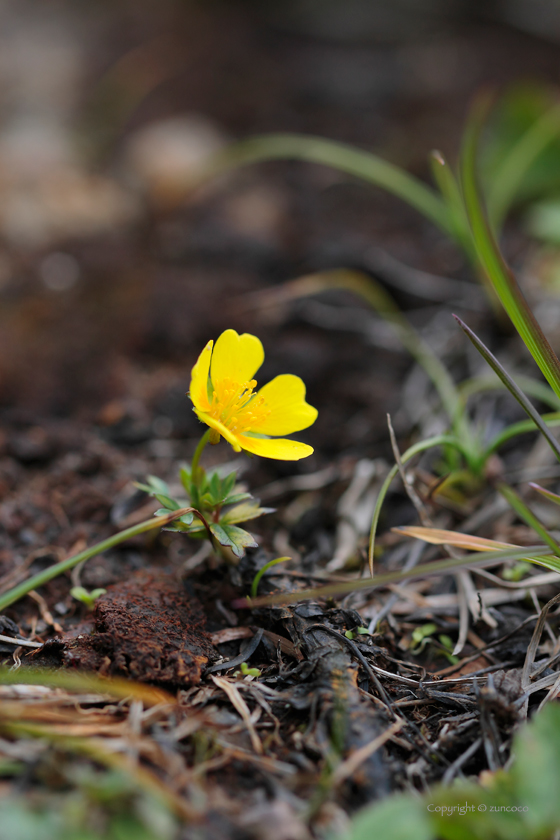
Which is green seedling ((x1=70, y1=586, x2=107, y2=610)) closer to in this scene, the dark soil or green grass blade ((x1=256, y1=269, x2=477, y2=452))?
the dark soil

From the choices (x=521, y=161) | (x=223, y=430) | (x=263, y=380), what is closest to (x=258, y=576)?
(x=223, y=430)

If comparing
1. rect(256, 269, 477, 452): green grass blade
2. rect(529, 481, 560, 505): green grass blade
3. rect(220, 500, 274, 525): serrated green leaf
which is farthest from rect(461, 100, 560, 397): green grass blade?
rect(220, 500, 274, 525): serrated green leaf

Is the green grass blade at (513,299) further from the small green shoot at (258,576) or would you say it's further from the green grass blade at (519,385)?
the small green shoot at (258,576)

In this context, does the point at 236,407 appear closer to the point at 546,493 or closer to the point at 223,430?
the point at 223,430

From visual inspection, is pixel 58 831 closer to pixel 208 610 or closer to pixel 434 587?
pixel 208 610

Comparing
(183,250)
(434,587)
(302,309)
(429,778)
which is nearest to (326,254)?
(302,309)
